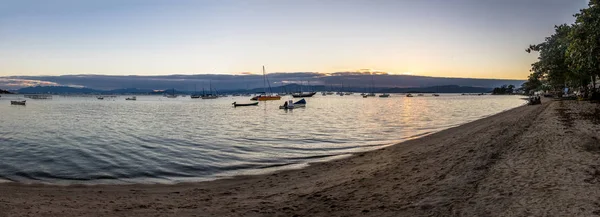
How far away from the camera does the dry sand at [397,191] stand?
24.8ft

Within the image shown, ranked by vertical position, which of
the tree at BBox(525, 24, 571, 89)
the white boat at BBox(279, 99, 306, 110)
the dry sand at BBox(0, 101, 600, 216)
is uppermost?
the tree at BBox(525, 24, 571, 89)

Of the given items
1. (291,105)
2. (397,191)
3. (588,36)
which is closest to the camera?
(397,191)

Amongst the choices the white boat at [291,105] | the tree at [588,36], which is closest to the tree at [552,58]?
the tree at [588,36]

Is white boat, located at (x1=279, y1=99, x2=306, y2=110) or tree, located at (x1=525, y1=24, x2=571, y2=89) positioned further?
white boat, located at (x1=279, y1=99, x2=306, y2=110)

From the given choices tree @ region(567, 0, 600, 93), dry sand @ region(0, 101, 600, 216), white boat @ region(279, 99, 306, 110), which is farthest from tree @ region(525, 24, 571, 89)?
white boat @ region(279, 99, 306, 110)

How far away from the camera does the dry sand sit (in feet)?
24.8

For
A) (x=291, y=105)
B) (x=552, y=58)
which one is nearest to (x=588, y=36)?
(x=552, y=58)

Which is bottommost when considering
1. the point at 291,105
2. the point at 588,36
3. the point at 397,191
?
the point at 291,105

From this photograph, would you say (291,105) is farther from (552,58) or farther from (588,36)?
(588,36)

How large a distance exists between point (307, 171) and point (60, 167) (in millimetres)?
12031

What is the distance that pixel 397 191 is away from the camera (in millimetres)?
9602

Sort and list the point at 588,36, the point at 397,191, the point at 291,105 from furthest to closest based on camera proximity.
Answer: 1. the point at 291,105
2. the point at 588,36
3. the point at 397,191

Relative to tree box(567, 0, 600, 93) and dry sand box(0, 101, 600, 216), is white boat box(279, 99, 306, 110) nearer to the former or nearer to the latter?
tree box(567, 0, 600, 93)

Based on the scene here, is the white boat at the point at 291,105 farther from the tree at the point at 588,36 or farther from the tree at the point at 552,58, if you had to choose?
the tree at the point at 588,36
